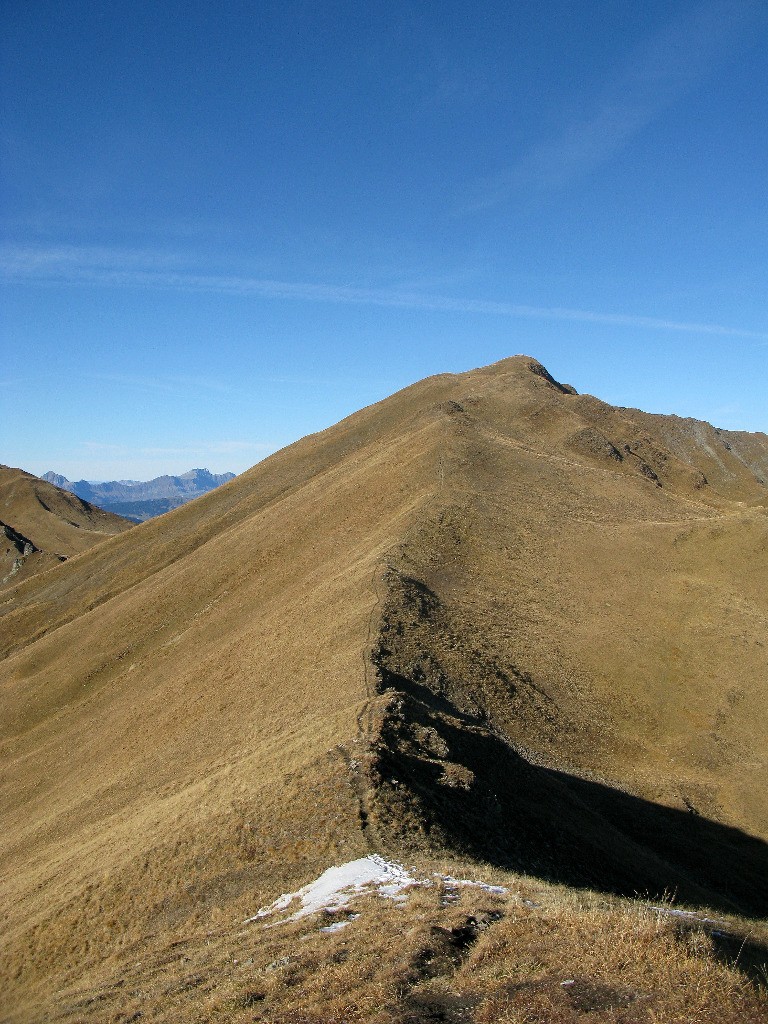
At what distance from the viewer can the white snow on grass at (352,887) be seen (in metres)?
16.3

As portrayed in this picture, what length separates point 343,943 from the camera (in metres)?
13.5

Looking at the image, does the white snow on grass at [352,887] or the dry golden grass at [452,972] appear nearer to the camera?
the dry golden grass at [452,972]

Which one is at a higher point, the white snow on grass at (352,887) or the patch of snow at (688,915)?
the patch of snow at (688,915)

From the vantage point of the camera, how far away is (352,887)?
1728 cm

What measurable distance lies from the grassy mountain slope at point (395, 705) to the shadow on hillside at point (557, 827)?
0.48 feet

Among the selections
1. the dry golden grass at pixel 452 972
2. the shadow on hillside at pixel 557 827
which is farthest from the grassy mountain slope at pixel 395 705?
the dry golden grass at pixel 452 972

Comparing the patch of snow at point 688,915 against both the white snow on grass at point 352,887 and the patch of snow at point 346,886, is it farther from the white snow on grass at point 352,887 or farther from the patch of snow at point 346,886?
the patch of snow at point 346,886

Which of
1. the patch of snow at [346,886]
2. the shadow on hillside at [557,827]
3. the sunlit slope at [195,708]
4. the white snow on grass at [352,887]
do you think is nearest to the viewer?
the white snow on grass at [352,887]

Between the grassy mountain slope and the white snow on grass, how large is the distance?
981 mm

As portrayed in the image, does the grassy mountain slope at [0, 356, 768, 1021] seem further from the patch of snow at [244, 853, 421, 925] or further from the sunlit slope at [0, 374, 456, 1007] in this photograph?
the patch of snow at [244, 853, 421, 925]

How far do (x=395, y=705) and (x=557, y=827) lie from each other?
8384 mm

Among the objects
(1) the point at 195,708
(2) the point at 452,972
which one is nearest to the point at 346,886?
(2) the point at 452,972

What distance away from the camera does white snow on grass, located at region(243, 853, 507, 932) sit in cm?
1633

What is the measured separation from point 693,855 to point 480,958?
2404 cm
